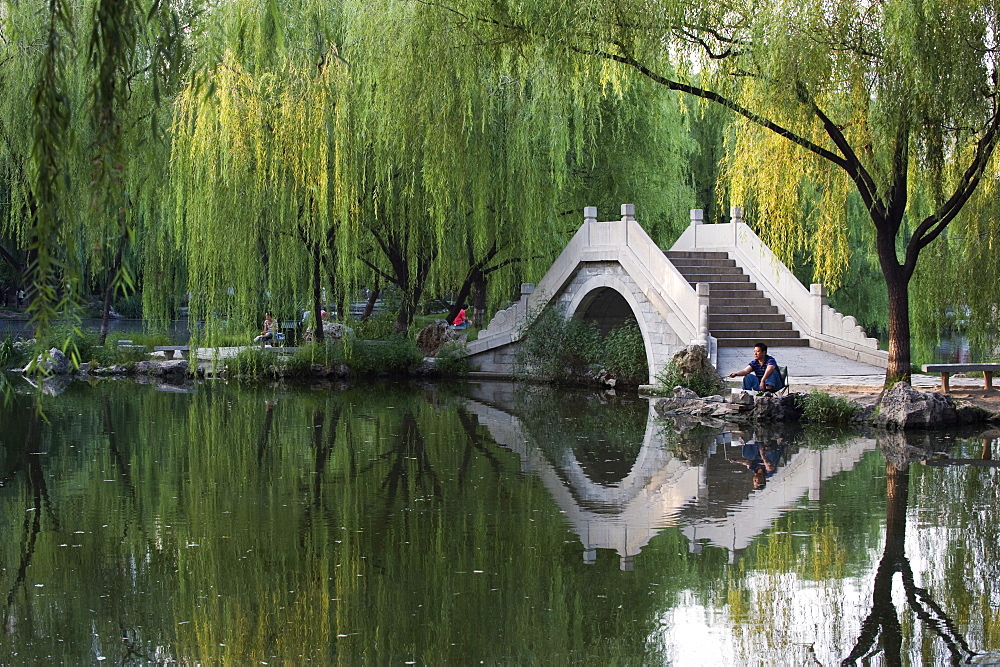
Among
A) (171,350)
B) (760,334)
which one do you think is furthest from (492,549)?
(171,350)

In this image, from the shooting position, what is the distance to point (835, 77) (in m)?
14.0

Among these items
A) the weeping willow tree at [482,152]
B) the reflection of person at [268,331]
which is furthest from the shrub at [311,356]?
the weeping willow tree at [482,152]

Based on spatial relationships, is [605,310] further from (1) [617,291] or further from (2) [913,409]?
(2) [913,409]

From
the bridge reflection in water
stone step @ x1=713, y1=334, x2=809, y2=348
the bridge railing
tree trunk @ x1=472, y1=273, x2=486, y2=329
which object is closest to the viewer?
the bridge reflection in water

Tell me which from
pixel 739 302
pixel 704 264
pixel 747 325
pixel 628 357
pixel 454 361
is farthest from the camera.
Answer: pixel 454 361

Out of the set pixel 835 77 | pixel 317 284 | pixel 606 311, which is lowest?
pixel 606 311

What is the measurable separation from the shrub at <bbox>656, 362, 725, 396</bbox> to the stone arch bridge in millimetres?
720

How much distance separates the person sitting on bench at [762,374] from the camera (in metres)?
15.5

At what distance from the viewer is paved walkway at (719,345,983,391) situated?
16641 mm

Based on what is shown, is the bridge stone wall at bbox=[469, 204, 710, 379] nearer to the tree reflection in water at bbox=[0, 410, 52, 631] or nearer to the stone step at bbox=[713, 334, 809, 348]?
the stone step at bbox=[713, 334, 809, 348]

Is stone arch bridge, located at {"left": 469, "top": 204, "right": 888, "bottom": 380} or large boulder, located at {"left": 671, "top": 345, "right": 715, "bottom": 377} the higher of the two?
stone arch bridge, located at {"left": 469, "top": 204, "right": 888, "bottom": 380}

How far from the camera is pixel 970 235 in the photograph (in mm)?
15695

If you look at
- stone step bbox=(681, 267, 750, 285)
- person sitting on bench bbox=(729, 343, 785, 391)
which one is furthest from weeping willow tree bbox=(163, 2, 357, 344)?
person sitting on bench bbox=(729, 343, 785, 391)

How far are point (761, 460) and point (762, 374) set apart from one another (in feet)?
13.7
